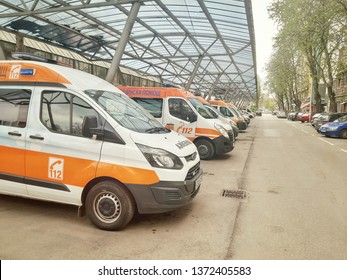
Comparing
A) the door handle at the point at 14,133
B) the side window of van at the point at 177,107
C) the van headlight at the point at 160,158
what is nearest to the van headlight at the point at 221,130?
the side window of van at the point at 177,107

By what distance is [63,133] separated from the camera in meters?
4.14

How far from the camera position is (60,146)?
13.4ft

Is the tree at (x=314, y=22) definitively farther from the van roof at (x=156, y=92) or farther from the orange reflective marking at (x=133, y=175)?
the orange reflective marking at (x=133, y=175)

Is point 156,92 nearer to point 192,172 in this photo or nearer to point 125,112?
point 125,112

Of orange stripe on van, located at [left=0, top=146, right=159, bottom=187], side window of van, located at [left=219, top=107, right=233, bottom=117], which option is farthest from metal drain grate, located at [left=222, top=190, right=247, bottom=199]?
side window of van, located at [left=219, top=107, right=233, bottom=117]

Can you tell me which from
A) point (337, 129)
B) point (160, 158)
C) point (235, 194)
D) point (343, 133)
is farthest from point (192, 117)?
point (343, 133)

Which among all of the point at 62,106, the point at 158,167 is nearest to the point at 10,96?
the point at 62,106

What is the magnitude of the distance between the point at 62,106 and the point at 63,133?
42 cm

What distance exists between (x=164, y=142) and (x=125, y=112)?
0.86m

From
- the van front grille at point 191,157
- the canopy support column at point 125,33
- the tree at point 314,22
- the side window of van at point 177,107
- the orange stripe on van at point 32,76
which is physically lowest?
the van front grille at point 191,157

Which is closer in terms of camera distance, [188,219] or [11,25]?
[188,219]

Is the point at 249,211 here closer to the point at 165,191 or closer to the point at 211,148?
the point at 165,191

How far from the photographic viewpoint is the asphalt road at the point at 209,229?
3.43 m

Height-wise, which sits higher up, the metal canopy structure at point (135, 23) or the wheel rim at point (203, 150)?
the metal canopy structure at point (135, 23)
